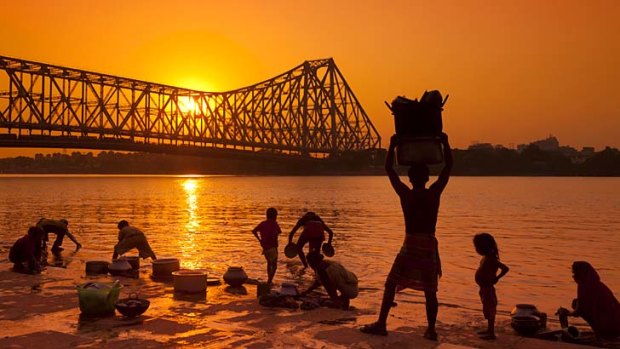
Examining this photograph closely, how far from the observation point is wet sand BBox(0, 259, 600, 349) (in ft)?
25.7

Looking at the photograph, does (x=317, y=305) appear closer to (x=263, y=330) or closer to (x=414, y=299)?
(x=263, y=330)

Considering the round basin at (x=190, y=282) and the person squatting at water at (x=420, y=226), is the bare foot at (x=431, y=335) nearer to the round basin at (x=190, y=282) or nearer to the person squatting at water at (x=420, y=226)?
the person squatting at water at (x=420, y=226)

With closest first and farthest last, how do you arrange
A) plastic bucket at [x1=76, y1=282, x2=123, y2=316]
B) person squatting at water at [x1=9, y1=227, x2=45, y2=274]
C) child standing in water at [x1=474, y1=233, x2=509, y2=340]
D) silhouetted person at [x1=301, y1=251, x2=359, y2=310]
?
1. child standing in water at [x1=474, y1=233, x2=509, y2=340]
2. plastic bucket at [x1=76, y1=282, x2=123, y2=316]
3. silhouetted person at [x1=301, y1=251, x2=359, y2=310]
4. person squatting at water at [x1=9, y1=227, x2=45, y2=274]

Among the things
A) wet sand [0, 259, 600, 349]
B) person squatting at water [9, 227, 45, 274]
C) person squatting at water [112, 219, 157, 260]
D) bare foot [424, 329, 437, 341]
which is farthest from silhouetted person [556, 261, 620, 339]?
person squatting at water [9, 227, 45, 274]

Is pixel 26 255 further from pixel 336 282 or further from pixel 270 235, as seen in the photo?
pixel 336 282

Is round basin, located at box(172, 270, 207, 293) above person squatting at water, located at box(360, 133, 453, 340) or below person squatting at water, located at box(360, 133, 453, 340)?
below

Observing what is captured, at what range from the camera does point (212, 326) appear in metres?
8.68

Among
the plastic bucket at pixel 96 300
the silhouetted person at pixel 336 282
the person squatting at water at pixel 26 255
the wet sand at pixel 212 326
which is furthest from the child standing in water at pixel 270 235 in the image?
the person squatting at water at pixel 26 255

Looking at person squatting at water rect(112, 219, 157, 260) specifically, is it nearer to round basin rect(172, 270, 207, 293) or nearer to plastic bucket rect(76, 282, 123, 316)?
round basin rect(172, 270, 207, 293)

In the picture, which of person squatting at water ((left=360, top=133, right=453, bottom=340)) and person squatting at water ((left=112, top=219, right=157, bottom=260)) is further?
person squatting at water ((left=112, top=219, right=157, bottom=260))

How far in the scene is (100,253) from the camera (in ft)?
65.2

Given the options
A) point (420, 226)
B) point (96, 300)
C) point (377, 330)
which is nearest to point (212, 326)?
point (96, 300)

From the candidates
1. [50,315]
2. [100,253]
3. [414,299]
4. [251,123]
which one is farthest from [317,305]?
[251,123]

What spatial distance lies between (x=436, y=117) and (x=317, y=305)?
12.6ft
